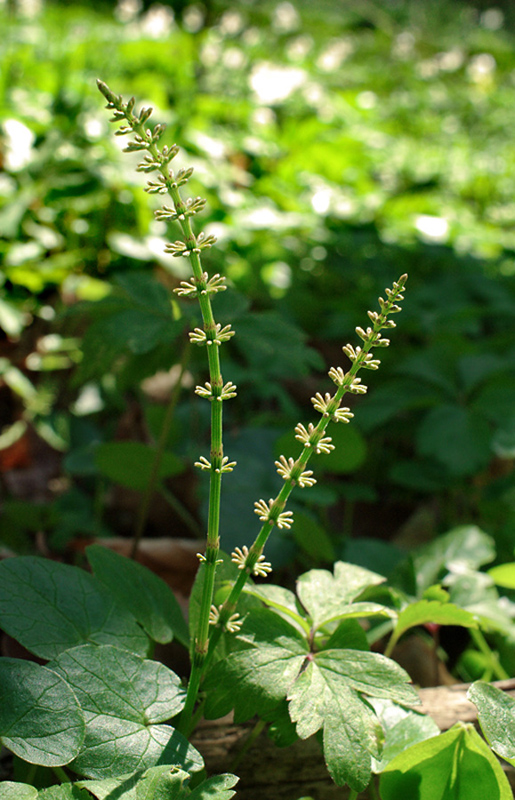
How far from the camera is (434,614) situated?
844 millimetres

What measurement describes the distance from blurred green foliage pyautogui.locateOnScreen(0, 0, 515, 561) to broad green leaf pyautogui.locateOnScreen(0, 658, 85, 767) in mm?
592

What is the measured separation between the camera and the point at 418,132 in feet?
18.3

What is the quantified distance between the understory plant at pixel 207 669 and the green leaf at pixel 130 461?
474 millimetres

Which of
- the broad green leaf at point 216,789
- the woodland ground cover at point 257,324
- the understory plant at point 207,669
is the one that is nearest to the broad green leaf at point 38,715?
the understory plant at point 207,669

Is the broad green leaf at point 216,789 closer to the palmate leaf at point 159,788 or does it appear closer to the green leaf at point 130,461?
the palmate leaf at point 159,788

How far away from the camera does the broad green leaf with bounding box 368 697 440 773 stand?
0.75 meters

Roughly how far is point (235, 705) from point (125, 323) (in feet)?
2.33

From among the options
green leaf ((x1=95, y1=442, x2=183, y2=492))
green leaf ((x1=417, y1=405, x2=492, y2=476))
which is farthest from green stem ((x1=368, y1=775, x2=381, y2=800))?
green leaf ((x1=417, y1=405, x2=492, y2=476))

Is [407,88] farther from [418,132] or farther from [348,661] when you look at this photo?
[348,661]

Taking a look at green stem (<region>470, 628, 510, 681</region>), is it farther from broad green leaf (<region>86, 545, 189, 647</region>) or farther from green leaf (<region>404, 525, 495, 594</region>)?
broad green leaf (<region>86, 545, 189, 647</region>)

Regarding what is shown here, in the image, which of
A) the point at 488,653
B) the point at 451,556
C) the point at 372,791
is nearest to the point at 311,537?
the point at 451,556

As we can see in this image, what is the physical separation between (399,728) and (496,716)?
0.49 ft

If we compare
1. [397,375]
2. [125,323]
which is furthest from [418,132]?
[125,323]

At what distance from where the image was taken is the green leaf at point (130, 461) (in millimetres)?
1296
